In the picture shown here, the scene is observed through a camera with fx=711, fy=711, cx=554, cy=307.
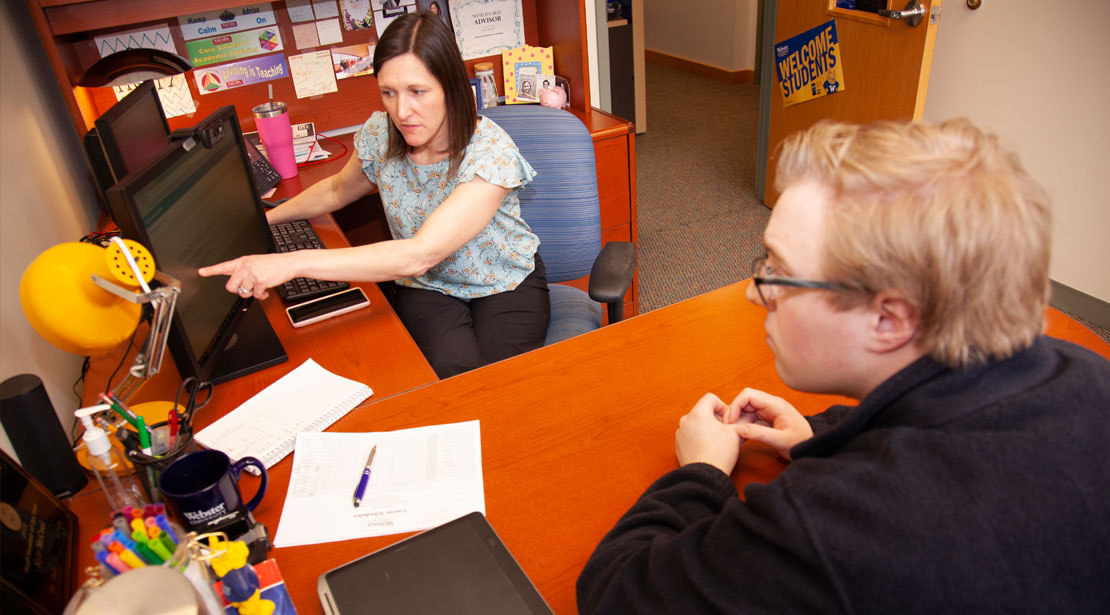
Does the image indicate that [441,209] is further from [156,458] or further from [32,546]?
[32,546]

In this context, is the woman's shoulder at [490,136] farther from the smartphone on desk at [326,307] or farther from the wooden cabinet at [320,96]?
the wooden cabinet at [320,96]

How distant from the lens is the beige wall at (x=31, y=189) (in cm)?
122

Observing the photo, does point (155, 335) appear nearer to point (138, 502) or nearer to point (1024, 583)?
point (138, 502)

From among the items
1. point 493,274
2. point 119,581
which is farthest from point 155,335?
point 493,274

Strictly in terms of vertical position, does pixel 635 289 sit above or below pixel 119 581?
below

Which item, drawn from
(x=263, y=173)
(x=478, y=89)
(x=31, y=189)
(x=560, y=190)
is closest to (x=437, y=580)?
(x=560, y=190)

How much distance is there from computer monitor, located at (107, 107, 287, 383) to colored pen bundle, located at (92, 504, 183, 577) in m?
Result: 0.42

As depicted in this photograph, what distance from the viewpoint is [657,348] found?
4.15 feet

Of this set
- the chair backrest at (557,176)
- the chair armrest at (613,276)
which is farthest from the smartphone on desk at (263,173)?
the chair armrest at (613,276)

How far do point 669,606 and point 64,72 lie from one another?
2092 millimetres

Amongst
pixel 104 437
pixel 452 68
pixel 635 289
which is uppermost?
pixel 452 68

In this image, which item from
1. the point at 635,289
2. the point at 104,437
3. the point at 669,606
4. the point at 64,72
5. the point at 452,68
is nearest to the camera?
the point at 669,606

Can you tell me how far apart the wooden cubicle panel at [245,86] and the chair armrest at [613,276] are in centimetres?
94

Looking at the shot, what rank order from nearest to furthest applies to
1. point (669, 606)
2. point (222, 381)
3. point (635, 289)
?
point (669, 606), point (222, 381), point (635, 289)
